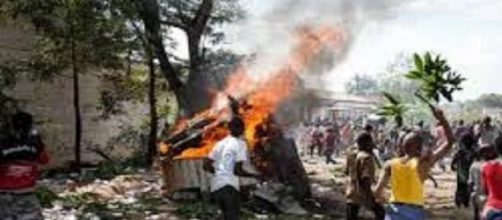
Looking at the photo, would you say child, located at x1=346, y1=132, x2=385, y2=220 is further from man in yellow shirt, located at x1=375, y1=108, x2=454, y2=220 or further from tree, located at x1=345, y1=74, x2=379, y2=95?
tree, located at x1=345, y1=74, x2=379, y2=95

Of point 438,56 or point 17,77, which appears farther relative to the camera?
point 17,77

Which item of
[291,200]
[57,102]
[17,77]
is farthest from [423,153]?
[57,102]

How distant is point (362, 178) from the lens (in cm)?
1045

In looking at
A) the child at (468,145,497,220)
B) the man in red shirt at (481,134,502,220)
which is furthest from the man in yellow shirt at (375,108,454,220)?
the child at (468,145,497,220)

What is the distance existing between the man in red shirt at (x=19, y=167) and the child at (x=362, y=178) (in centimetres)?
376

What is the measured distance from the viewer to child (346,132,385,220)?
34.0ft

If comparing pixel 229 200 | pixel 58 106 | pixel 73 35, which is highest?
pixel 73 35

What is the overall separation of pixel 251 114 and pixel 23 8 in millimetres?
7262

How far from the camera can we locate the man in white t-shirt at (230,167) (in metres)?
9.60

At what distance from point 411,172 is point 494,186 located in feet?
2.69

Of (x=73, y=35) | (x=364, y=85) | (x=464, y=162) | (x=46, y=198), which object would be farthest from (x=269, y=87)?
(x=364, y=85)

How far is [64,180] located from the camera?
832 inches

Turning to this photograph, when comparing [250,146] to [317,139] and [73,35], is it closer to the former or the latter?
[73,35]

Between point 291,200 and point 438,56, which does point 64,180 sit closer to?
point 291,200
